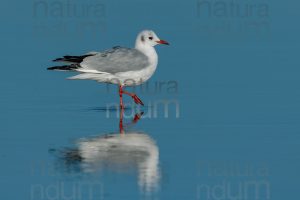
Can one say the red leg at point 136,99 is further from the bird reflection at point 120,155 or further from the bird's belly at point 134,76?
the bird reflection at point 120,155

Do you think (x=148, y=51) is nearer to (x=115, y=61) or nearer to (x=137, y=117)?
(x=115, y=61)

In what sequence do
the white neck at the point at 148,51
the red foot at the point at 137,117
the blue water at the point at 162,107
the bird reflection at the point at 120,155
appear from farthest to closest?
the white neck at the point at 148,51
the red foot at the point at 137,117
the bird reflection at the point at 120,155
the blue water at the point at 162,107

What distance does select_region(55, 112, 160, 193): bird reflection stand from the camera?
10.8 meters

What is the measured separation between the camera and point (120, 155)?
11.8 m

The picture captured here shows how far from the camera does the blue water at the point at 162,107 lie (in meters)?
10.5

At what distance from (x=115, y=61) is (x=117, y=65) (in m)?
0.08

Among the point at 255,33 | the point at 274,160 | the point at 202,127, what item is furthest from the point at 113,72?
the point at 255,33

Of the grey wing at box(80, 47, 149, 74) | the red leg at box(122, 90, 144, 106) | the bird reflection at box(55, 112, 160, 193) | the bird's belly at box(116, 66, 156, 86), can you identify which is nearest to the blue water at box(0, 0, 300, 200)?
the bird reflection at box(55, 112, 160, 193)

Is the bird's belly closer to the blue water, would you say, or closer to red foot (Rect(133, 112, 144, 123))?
the blue water

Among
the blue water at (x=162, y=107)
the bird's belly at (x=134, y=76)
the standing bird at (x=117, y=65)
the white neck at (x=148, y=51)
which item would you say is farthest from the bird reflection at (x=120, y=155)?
the white neck at (x=148, y=51)

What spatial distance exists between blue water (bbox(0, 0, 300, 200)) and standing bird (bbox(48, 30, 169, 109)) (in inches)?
16.5

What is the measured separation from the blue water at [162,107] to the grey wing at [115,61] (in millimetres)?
606

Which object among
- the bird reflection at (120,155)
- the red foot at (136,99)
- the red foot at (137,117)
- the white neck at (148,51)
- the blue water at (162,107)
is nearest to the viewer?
the blue water at (162,107)

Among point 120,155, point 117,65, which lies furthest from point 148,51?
point 120,155
